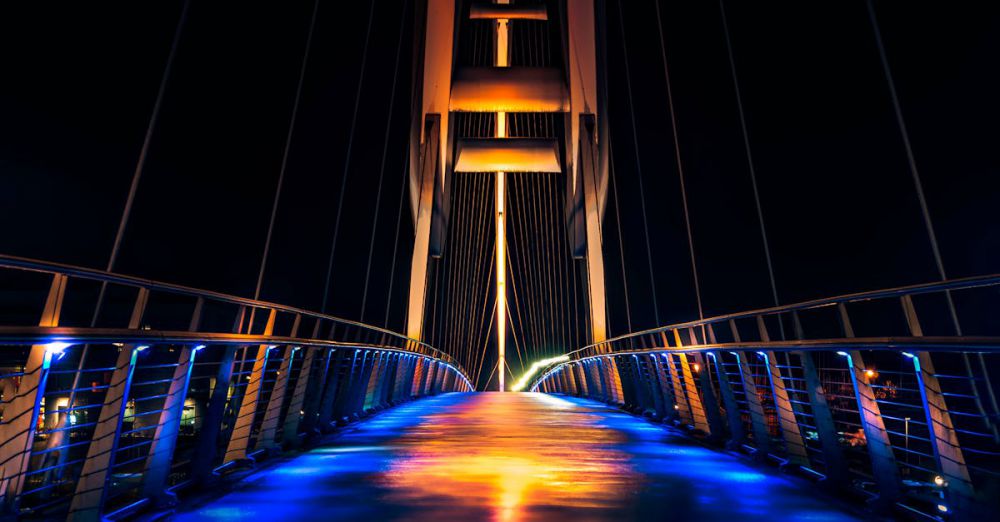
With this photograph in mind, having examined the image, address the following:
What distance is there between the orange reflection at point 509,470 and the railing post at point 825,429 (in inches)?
39.7

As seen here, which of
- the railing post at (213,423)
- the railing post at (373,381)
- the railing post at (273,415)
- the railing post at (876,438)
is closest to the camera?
the railing post at (876,438)

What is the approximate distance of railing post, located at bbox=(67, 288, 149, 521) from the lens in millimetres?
2506

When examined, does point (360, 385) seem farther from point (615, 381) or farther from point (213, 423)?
point (615, 381)

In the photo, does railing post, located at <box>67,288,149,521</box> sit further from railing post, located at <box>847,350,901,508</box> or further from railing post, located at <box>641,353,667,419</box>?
railing post, located at <box>641,353,667,419</box>

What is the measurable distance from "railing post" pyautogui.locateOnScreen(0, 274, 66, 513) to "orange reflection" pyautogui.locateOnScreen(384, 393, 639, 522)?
154 centimetres

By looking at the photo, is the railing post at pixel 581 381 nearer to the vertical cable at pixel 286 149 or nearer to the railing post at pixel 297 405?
the vertical cable at pixel 286 149

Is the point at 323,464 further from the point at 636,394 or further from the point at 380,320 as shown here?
the point at 380,320

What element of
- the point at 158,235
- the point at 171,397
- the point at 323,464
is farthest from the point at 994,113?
the point at 158,235

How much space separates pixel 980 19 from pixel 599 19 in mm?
11690

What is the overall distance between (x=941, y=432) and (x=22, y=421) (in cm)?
326

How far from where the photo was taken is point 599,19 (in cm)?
1577

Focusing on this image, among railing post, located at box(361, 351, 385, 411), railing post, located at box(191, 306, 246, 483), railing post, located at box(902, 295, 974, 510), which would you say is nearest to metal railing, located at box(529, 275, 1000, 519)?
railing post, located at box(902, 295, 974, 510)

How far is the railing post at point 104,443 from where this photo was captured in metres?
2.51

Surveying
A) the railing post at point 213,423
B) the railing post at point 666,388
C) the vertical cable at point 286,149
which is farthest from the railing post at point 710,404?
the vertical cable at point 286,149
